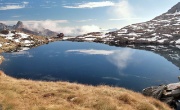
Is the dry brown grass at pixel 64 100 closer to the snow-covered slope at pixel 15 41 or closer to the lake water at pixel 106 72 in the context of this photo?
the lake water at pixel 106 72

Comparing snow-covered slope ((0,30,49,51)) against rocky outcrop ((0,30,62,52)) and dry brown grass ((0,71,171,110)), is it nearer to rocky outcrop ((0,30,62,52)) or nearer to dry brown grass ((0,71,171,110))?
rocky outcrop ((0,30,62,52))

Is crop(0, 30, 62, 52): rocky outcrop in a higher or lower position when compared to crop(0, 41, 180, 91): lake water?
higher

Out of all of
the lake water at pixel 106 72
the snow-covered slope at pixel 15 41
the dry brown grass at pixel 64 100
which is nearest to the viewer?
the dry brown grass at pixel 64 100

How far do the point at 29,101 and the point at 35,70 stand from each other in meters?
64.2

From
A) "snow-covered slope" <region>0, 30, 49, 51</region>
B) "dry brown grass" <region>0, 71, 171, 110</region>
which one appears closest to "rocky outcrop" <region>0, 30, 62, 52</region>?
"snow-covered slope" <region>0, 30, 49, 51</region>

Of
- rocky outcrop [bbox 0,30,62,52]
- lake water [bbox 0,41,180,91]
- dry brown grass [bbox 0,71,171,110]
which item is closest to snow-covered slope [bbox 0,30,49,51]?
rocky outcrop [bbox 0,30,62,52]

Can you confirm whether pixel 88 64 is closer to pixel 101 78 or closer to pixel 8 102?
pixel 101 78

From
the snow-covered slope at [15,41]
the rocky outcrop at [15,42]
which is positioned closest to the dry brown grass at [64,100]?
the rocky outcrop at [15,42]

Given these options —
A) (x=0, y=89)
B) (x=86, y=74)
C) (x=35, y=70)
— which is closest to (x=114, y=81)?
(x=86, y=74)

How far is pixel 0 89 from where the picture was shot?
25.5 m

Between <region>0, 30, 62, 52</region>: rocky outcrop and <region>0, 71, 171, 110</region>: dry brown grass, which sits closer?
<region>0, 71, 171, 110</region>: dry brown grass

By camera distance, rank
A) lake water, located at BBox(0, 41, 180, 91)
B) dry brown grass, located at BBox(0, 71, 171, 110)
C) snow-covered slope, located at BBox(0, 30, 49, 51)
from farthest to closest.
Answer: snow-covered slope, located at BBox(0, 30, 49, 51), lake water, located at BBox(0, 41, 180, 91), dry brown grass, located at BBox(0, 71, 171, 110)

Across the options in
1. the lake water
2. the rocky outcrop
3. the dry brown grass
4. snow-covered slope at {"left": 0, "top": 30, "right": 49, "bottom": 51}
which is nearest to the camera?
the dry brown grass

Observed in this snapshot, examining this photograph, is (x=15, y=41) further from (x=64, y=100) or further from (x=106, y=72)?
(x=64, y=100)
